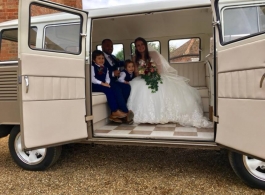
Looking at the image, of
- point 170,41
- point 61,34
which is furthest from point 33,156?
point 170,41

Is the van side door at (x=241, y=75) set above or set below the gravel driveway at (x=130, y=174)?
above

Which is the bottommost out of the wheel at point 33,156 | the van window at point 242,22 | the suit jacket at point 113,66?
the wheel at point 33,156

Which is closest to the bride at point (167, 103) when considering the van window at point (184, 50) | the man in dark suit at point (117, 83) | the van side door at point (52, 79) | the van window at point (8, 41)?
the man in dark suit at point (117, 83)

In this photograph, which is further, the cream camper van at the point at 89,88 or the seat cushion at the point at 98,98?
the seat cushion at the point at 98,98

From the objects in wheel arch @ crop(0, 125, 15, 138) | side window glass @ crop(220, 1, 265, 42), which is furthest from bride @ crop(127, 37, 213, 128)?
wheel arch @ crop(0, 125, 15, 138)

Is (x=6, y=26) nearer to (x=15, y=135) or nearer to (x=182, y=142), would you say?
(x=15, y=135)

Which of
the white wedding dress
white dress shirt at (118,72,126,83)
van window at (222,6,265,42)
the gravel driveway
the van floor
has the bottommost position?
the gravel driveway

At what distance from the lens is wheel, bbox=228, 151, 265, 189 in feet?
9.52

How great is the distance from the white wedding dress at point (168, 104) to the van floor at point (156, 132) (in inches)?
5.5

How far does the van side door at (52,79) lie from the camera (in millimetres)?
3027

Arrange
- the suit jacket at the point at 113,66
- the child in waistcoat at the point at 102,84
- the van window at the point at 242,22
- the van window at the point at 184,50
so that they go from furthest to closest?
the van window at the point at 184,50
the suit jacket at the point at 113,66
the child in waistcoat at the point at 102,84
the van window at the point at 242,22

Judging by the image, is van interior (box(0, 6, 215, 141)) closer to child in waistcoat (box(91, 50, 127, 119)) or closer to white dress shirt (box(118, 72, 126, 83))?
child in waistcoat (box(91, 50, 127, 119))

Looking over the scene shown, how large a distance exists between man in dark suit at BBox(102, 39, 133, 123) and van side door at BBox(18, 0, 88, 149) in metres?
1.02

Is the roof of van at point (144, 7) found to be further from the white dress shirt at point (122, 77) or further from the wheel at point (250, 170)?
the wheel at point (250, 170)
